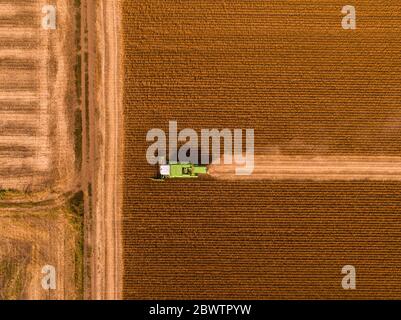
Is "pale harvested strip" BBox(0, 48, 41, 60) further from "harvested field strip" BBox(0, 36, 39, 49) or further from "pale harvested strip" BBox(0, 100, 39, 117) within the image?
"pale harvested strip" BBox(0, 100, 39, 117)

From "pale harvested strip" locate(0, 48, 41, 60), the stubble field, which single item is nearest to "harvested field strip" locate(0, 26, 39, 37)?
the stubble field

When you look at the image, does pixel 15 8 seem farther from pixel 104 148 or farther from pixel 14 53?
pixel 104 148

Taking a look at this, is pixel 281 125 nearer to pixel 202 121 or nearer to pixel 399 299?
pixel 202 121

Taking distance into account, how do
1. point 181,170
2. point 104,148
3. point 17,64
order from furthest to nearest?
point 104,148 < point 17,64 < point 181,170

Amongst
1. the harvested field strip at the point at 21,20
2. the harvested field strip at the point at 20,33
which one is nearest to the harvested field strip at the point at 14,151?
the harvested field strip at the point at 20,33

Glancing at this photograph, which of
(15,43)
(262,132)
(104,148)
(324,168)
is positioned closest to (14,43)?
(15,43)

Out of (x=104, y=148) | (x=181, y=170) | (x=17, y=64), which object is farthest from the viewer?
(x=104, y=148)
